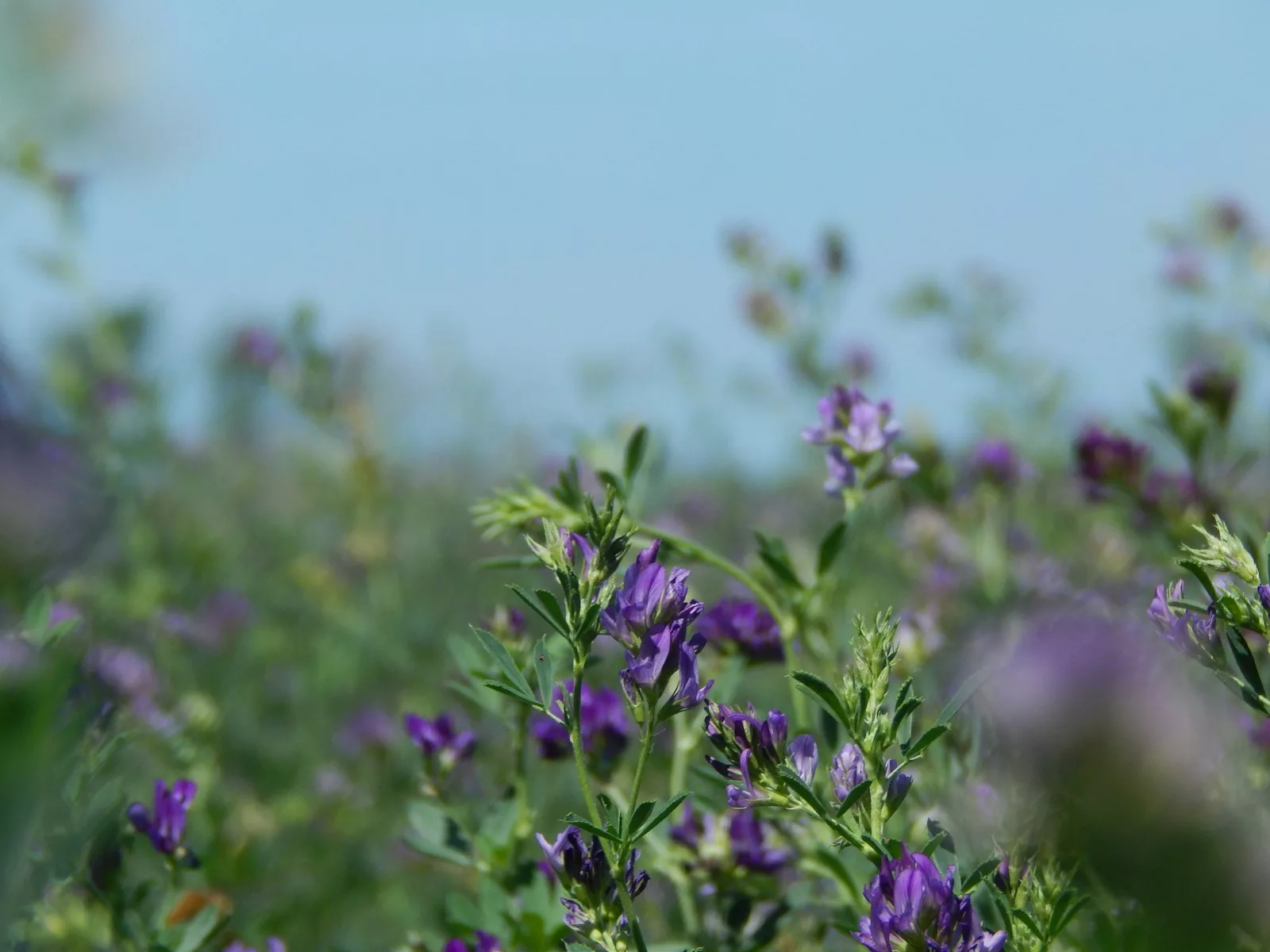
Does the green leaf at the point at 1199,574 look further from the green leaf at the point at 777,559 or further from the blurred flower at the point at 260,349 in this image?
the blurred flower at the point at 260,349

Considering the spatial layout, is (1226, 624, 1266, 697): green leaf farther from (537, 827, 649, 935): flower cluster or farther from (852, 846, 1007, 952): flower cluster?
(537, 827, 649, 935): flower cluster

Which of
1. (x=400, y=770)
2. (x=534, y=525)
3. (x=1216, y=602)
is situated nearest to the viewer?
(x=1216, y=602)

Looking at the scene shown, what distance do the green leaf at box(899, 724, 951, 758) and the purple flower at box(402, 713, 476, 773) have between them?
0.62 meters

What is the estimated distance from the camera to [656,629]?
1156mm

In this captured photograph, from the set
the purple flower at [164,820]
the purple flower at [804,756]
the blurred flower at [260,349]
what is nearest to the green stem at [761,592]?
the purple flower at [804,756]

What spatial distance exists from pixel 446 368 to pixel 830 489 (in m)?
8.14

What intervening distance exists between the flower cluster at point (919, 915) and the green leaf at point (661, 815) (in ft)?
0.56

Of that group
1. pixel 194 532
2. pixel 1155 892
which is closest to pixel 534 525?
pixel 1155 892

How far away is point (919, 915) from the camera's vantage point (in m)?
1.05

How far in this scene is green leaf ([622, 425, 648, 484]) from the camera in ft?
5.82

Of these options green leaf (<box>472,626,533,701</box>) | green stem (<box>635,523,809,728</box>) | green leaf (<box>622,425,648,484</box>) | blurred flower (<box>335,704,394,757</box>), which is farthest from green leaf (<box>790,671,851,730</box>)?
blurred flower (<box>335,704,394,757</box>)

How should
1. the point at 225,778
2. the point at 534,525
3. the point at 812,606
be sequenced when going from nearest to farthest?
1. the point at 534,525
2. the point at 812,606
3. the point at 225,778

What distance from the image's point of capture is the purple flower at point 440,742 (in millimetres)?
1613

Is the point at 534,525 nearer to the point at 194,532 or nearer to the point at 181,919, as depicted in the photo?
the point at 181,919
